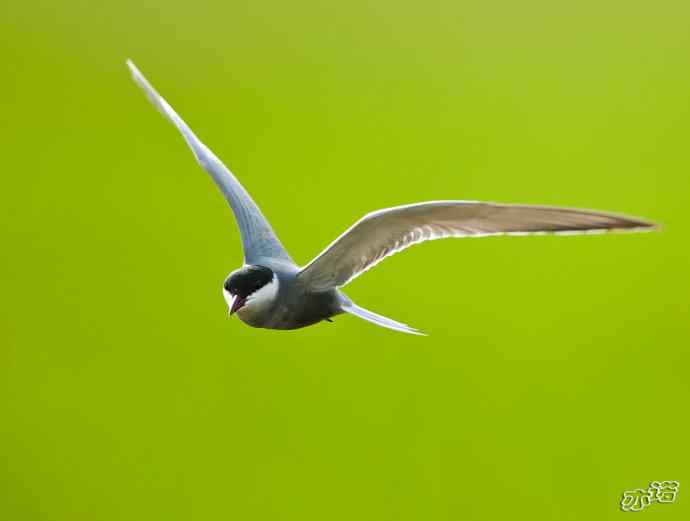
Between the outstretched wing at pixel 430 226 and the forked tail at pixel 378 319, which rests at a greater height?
the outstretched wing at pixel 430 226

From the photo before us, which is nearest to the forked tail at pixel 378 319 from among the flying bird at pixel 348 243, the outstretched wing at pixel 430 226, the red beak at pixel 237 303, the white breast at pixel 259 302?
the flying bird at pixel 348 243

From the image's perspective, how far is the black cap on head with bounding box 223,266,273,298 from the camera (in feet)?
13.1

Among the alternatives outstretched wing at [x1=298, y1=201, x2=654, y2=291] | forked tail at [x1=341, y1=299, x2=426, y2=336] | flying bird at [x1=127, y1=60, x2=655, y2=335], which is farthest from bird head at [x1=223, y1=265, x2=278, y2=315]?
forked tail at [x1=341, y1=299, x2=426, y2=336]

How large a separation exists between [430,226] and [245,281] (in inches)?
29.7

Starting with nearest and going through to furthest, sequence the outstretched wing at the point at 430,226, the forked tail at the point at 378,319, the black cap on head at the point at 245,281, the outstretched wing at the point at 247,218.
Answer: the outstretched wing at the point at 430,226 < the forked tail at the point at 378,319 < the black cap on head at the point at 245,281 < the outstretched wing at the point at 247,218

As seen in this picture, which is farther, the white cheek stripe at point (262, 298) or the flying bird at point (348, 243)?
the white cheek stripe at point (262, 298)

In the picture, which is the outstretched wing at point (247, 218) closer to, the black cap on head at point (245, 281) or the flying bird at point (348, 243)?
the flying bird at point (348, 243)

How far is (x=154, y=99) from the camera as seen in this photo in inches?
213

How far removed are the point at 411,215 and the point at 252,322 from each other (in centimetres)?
88

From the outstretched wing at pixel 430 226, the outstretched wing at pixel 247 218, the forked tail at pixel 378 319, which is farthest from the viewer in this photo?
the outstretched wing at pixel 247 218

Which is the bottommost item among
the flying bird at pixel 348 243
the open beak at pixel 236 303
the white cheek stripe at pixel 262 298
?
the open beak at pixel 236 303

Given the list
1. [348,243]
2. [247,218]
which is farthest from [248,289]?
[247,218]

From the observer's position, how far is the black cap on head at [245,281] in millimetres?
4008

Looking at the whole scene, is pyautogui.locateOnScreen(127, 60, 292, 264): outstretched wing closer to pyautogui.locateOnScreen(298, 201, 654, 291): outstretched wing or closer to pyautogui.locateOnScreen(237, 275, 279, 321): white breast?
pyautogui.locateOnScreen(237, 275, 279, 321): white breast
